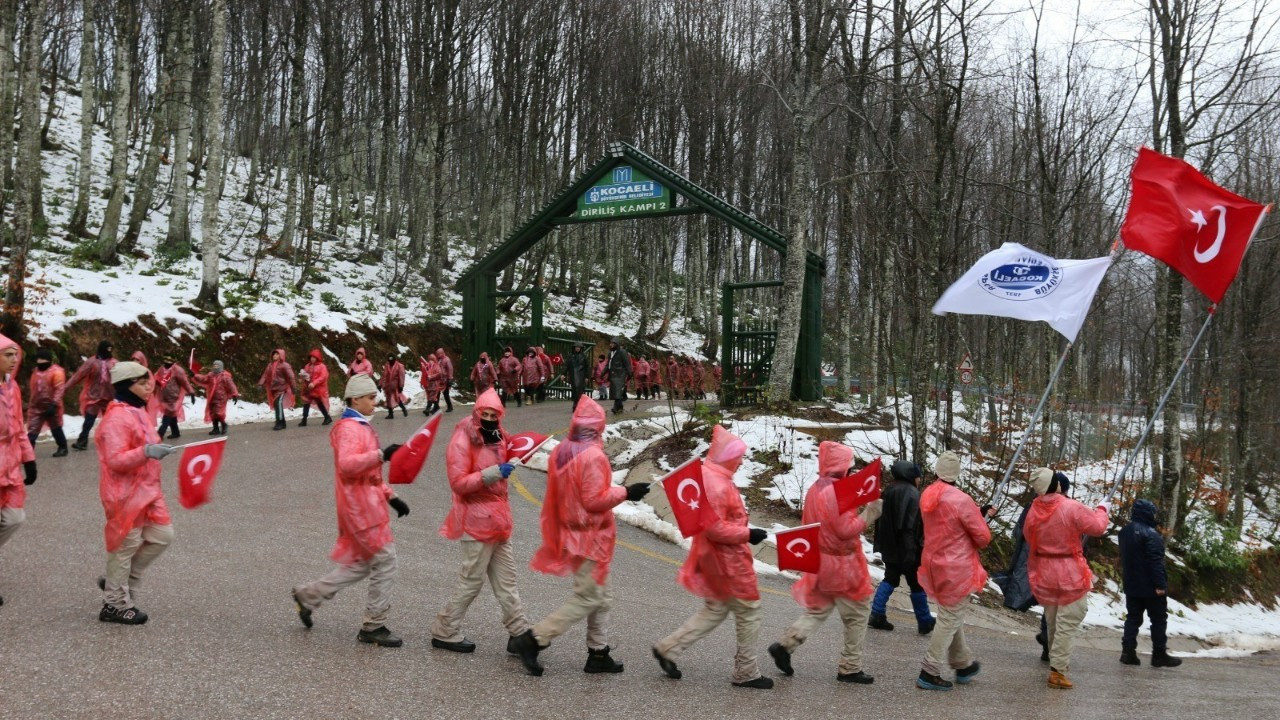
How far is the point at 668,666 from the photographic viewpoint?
599 centimetres

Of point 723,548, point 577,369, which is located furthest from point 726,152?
point 723,548

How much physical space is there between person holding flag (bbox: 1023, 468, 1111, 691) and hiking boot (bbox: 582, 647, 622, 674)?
11.5ft

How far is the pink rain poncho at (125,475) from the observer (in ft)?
19.9

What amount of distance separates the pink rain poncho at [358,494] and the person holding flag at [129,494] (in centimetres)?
114

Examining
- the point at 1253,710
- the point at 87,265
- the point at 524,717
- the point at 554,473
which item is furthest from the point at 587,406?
the point at 87,265

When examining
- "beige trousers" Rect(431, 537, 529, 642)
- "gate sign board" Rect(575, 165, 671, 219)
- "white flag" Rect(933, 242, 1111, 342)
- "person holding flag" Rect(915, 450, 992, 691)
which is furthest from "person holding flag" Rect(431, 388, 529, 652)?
"gate sign board" Rect(575, 165, 671, 219)

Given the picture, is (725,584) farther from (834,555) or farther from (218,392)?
(218,392)

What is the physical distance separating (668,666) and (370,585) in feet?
6.84

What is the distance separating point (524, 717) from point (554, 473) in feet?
5.58

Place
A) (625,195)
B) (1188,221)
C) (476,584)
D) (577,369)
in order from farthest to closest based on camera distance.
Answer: (577,369)
(625,195)
(1188,221)
(476,584)

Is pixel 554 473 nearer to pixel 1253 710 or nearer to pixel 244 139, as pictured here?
pixel 1253 710

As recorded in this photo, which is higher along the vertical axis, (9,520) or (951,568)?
(9,520)

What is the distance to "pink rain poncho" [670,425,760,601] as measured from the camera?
6031 mm

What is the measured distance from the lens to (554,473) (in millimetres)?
6152
